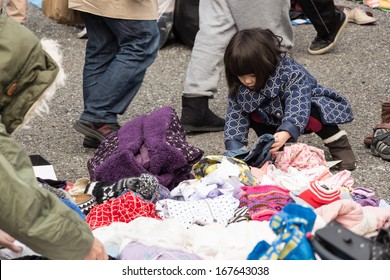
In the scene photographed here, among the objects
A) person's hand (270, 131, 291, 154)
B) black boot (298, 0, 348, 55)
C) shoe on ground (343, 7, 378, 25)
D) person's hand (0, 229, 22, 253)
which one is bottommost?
shoe on ground (343, 7, 378, 25)

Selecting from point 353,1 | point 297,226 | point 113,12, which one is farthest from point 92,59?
point 353,1

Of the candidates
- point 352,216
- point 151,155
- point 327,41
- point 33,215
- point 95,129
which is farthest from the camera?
point 327,41

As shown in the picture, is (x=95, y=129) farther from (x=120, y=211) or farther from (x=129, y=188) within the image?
(x=120, y=211)

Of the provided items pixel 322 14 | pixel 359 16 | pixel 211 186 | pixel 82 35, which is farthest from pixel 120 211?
pixel 359 16

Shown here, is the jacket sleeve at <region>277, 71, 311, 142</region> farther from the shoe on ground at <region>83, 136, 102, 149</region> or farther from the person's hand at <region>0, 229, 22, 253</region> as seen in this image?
the person's hand at <region>0, 229, 22, 253</region>

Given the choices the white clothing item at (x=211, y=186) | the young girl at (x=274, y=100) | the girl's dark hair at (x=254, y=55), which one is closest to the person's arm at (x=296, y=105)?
the young girl at (x=274, y=100)

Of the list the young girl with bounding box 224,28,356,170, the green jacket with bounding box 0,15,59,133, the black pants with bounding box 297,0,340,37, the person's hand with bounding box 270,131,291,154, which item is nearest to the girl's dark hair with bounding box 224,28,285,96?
the young girl with bounding box 224,28,356,170

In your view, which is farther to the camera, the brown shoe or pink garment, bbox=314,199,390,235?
the brown shoe

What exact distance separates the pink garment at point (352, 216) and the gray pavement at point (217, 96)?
75 centimetres

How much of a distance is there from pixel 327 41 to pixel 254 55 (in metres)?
2.79

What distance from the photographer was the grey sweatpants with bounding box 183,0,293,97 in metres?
5.39

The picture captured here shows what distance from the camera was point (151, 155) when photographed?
4.48 meters

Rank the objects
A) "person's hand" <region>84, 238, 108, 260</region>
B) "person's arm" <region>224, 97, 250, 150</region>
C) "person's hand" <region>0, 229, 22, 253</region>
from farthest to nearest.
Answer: "person's arm" <region>224, 97, 250, 150</region> → "person's hand" <region>0, 229, 22, 253</region> → "person's hand" <region>84, 238, 108, 260</region>

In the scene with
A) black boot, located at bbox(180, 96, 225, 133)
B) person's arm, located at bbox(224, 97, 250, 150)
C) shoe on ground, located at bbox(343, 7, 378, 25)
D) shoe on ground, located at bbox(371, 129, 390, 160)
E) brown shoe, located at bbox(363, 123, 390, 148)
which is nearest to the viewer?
person's arm, located at bbox(224, 97, 250, 150)
